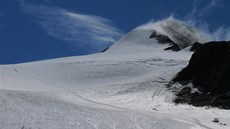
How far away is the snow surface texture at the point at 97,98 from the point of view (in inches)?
1120

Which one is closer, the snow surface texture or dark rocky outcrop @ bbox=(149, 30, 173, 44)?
the snow surface texture

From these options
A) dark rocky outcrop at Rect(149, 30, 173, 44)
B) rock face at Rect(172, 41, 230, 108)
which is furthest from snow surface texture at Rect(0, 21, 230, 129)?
dark rocky outcrop at Rect(149, 30, 173, 44)

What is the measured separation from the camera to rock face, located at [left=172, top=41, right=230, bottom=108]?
41312 millimetres

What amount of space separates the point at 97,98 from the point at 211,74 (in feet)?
35.9

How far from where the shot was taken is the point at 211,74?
46.7 meters

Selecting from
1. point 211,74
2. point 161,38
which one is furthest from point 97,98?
point 161,38

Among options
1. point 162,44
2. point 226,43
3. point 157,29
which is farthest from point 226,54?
point 157,29

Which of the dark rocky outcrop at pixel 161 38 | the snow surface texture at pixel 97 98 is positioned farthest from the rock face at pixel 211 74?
the dark rocky outcrop at pixel 161 38

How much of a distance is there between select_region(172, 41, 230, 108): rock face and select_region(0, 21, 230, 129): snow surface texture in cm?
204

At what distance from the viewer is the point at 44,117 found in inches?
1138

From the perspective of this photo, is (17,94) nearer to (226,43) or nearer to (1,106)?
(1,106)

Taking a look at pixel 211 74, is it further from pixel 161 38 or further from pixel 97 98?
pixel 161 38

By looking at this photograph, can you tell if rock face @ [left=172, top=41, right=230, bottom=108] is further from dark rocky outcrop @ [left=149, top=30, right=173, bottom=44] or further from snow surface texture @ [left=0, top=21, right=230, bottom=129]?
dark rocky outcrop @ [left=149, top=30, right=173, bottom=44]

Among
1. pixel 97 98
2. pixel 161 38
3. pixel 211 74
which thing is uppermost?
pixel 161 38
